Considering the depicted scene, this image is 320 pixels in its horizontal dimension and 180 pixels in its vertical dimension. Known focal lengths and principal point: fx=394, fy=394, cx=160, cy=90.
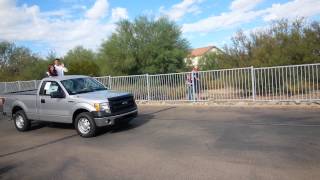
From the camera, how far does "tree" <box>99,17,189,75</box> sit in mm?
30953

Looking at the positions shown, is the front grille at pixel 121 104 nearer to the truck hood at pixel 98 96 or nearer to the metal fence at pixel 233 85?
the truck hood at pixel 98 96

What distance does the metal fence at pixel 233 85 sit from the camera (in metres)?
14.9

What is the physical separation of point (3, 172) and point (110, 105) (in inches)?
144

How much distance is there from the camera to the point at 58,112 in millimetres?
11805

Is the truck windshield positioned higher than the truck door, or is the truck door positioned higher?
the truck windshield

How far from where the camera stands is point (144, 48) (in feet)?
103

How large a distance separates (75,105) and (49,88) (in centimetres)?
148

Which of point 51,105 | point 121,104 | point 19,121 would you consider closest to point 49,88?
point 51,105

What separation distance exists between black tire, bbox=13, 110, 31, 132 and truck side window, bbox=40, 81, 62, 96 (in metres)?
1.33

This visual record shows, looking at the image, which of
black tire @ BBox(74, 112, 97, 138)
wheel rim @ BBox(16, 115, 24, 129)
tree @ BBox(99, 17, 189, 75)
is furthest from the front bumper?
tree @ BBox(99, 17, 189, 75)

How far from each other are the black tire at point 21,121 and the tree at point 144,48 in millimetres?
17674

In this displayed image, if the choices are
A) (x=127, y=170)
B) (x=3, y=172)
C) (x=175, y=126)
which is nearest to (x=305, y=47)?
(x=175, y=126)

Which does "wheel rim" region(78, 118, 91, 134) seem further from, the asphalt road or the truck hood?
the truck hood

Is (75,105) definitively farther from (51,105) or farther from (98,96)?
(51,105)
